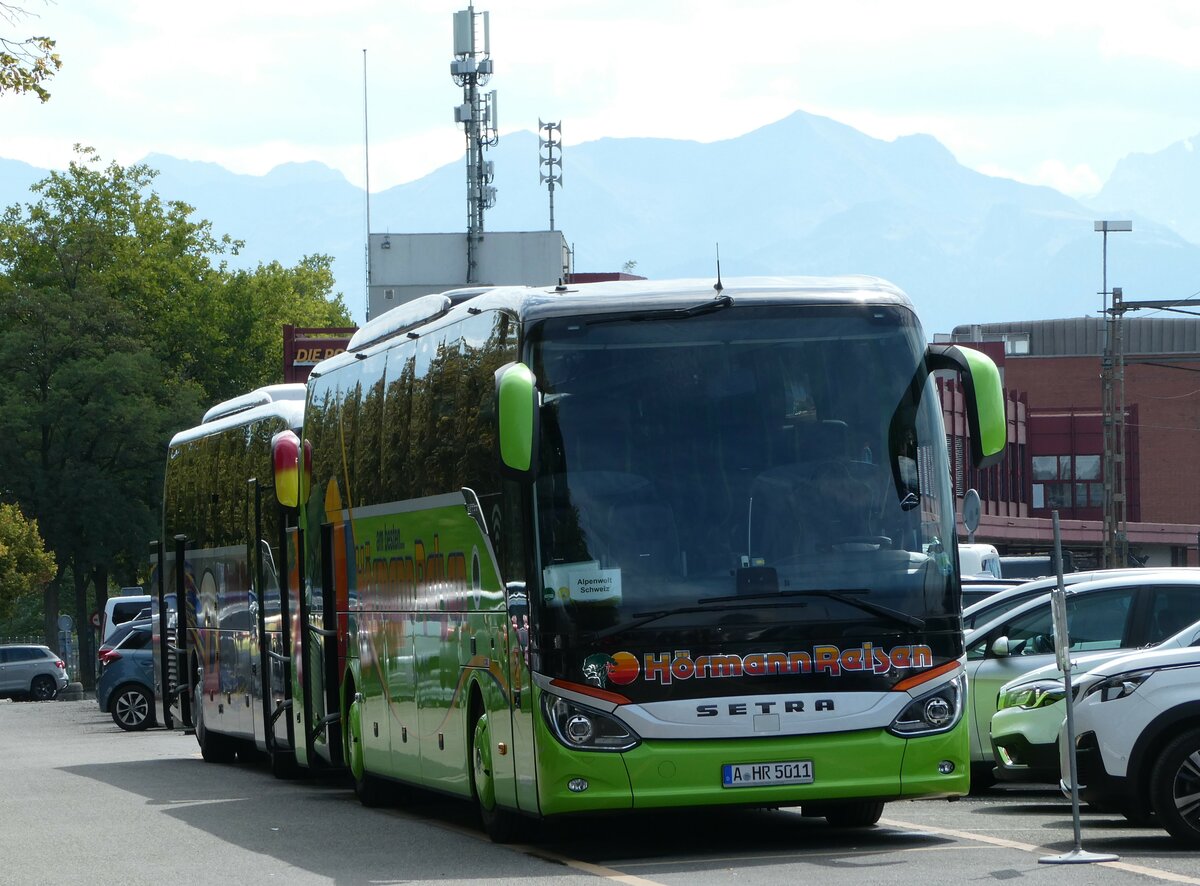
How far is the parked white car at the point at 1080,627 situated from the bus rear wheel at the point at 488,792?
437 cm

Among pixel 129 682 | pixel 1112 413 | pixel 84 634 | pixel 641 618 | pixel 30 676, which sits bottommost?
pixel 30 676

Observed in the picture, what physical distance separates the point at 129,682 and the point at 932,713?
2665cm

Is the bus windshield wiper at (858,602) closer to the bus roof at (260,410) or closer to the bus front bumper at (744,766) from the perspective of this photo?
the bus front bumper at (744,766)

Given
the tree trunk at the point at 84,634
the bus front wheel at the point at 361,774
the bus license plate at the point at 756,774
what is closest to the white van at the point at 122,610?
the tree trunk at the point at 84,634

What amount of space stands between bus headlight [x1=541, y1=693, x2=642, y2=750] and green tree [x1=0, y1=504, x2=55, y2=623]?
50316mm

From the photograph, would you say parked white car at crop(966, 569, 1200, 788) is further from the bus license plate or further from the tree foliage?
the tree foliage

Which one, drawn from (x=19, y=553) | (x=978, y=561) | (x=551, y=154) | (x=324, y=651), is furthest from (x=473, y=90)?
(x=324, y=651)

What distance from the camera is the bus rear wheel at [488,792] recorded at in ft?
42.2

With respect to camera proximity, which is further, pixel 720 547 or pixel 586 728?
pixel 720 547

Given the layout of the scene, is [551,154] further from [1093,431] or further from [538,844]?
[538,844]

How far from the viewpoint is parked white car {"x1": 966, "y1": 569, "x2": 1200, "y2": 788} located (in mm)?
15086

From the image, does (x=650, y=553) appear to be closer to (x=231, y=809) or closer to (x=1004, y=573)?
(x=231, y=809)

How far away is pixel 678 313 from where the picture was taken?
12070 mm

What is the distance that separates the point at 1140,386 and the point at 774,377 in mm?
101032
